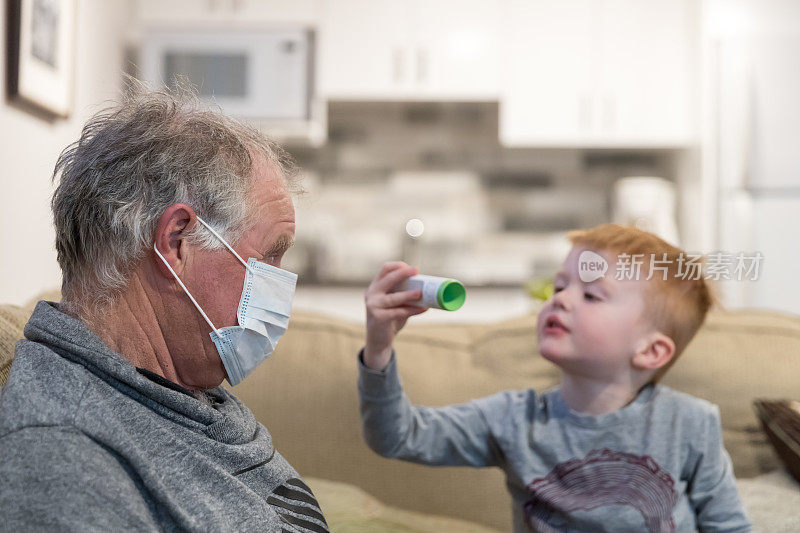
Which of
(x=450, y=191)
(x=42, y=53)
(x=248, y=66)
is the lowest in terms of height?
(x=450, y=191)

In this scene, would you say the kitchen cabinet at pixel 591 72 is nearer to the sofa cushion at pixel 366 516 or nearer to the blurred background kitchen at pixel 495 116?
the blurred background kitchen at pixel 495 116

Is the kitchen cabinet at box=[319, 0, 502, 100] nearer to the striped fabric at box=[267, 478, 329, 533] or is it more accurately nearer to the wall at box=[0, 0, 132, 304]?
the wall at box=[0, 0, 132, 304]

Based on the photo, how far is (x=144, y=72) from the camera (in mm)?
3660

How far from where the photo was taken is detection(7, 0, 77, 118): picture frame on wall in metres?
2.30

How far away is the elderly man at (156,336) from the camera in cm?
64

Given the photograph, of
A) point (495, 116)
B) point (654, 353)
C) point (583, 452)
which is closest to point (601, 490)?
point (583, 452)

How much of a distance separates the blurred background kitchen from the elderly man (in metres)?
2.44

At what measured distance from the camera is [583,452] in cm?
121

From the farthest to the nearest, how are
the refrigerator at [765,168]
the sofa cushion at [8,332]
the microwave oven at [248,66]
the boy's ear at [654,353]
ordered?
the microwave oven at [248,66] < the refrigerator at [765,168] < the boy's ear at [654,353] < the sofa cushion at [8,332]

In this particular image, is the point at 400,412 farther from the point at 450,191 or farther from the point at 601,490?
the point at 450,191

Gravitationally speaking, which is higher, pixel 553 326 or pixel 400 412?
pixel 553 326

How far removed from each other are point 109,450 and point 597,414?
2.71 ft

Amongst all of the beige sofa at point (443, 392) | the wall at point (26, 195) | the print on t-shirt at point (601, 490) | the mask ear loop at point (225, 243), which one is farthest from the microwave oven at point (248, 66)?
the mask ear loop at point (225, 243)

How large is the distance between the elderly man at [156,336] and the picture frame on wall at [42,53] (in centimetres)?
173
